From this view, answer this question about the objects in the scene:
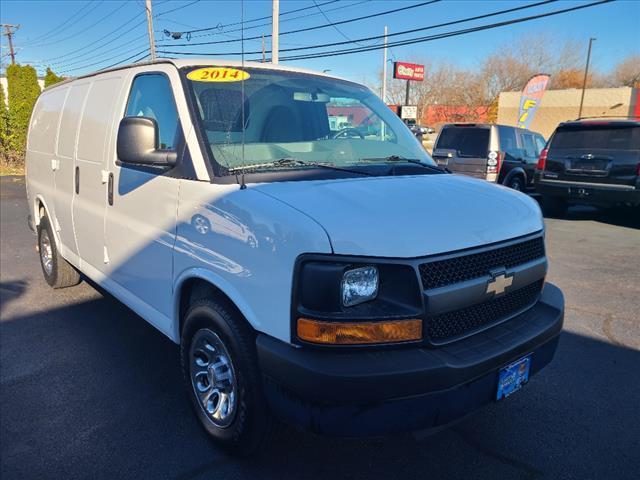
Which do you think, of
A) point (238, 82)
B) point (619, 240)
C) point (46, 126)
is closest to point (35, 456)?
point (238, 82)

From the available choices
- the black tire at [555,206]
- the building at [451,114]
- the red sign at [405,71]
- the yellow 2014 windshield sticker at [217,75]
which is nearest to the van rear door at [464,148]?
the black tire at [555,206]

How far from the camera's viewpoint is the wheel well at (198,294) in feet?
8.17

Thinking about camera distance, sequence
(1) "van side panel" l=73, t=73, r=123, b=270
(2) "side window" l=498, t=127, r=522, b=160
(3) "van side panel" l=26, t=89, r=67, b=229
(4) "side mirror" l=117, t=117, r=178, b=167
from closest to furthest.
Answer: (4) "side mirror" l=117, t=117, r=178, b=167
(1) "van side panel" l=73, t=73, r=123, b=270
(3) "van side panel" l=26, t=89, r=67, b=229
(2) "side window" l=498, t=127, r=522, b=160

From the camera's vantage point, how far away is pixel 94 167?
3811mm

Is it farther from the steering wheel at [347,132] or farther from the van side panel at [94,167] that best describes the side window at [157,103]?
the steering wheel at [347,132]

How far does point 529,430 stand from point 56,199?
4488mm

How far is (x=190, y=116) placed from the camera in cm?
285

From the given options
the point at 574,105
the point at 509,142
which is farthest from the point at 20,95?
the point at 574,105

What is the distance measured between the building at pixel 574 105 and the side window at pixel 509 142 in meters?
33.6

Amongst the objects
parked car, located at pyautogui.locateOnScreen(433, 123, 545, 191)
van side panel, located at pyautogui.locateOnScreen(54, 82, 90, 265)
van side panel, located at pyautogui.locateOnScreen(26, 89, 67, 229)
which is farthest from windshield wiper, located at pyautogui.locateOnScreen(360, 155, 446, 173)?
parked car, located at pyautogui.locateOnScreen(433, 123, 545, 191)

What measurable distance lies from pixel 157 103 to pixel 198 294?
1.34 meters

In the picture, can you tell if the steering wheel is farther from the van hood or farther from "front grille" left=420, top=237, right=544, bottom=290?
"front grille" left=420, top=237, right=544, bottom=290

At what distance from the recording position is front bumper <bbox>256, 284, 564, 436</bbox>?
1979 mm

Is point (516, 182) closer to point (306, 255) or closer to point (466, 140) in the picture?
point (466, 140)
